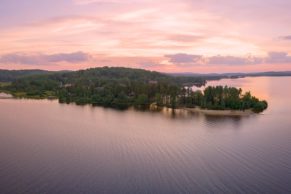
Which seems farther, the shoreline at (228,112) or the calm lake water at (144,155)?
the shoreline at (228,112)

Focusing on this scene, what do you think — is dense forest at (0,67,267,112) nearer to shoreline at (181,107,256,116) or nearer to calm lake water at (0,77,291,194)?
shoreline at (181,107,256,116)

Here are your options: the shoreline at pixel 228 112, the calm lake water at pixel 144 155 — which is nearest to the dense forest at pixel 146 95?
the shoreline at pixel 228 112

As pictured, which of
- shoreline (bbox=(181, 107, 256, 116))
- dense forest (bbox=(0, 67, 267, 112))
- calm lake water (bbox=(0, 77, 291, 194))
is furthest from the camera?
dense forest (bbox=(0, 67, 267, 112))

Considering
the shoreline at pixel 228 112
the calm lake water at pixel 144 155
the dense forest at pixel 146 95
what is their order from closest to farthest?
1. the calm lake water at pixel 144 155
2. the shoreline at pixel 228 112
3. the dense forest at pixel 146 95

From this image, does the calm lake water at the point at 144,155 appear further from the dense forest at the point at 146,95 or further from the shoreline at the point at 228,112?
the dense forest at the point at 146,95

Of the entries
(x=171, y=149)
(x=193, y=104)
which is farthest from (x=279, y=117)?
(x=171, y=149)

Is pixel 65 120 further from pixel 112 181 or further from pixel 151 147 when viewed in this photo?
pixel 112 181

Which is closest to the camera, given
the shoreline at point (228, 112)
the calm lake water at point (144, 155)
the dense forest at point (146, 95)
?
the calm lake water at point (144, 155)

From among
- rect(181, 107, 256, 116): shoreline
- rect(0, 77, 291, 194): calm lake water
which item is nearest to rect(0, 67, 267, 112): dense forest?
rect(181, 107, 256, 116): shoreline
